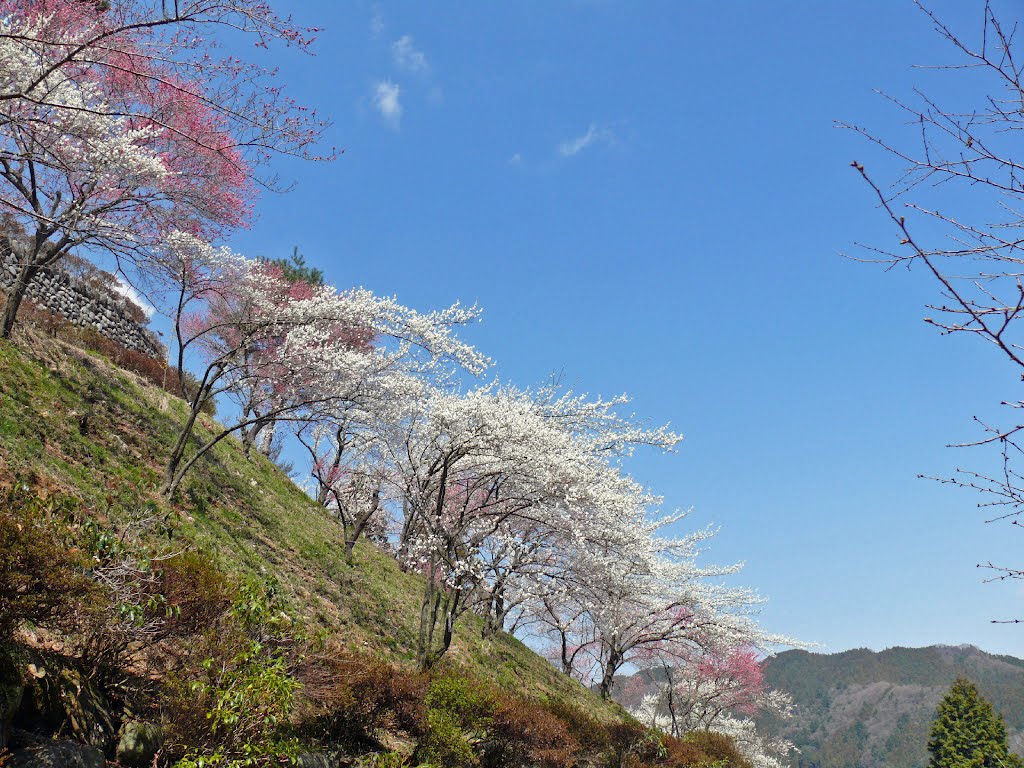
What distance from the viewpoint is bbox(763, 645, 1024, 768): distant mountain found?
416ft

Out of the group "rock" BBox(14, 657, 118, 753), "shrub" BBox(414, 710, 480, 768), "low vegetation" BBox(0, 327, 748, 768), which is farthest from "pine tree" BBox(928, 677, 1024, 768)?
"rock" BBox(14, 657, 118, 753)

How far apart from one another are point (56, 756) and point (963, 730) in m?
51.7

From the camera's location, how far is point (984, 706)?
41.5 metres

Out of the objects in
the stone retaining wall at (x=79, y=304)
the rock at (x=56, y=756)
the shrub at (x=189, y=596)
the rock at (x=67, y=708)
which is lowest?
the rock at (x=56, y=756)

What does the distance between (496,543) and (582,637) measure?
11980 mm

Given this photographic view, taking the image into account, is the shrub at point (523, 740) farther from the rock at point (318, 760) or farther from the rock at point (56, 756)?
the rock at point (56, 756)

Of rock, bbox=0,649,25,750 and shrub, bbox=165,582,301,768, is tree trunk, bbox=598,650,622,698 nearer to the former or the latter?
shrub, bbox=165,582,301,768

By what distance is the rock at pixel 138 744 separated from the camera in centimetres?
518

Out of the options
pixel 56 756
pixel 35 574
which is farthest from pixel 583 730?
pixel 35 574

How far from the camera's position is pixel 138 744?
529 centimetres

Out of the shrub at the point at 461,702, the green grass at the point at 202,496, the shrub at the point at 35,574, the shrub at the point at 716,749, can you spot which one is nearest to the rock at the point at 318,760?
the shrub at the point at 461,702

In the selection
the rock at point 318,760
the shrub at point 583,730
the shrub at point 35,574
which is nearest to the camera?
the shrub at point 35,574

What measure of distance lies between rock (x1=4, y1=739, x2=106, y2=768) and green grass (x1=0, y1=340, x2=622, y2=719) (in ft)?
10.6

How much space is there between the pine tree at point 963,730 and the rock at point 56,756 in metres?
49.0
